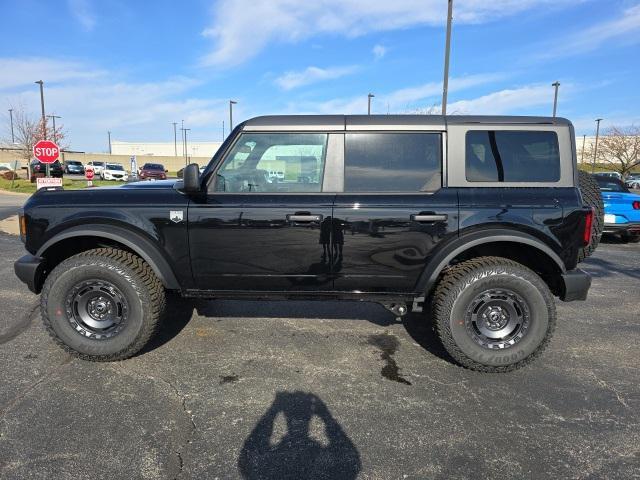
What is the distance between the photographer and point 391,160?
349 cm

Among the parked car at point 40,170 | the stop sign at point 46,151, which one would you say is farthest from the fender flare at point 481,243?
the parked car at point 40,170

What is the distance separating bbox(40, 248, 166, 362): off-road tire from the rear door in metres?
1.53

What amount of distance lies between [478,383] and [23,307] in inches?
184

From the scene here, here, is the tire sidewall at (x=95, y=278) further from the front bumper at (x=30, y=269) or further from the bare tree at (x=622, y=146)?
the bare tree at (x=622, y=146)

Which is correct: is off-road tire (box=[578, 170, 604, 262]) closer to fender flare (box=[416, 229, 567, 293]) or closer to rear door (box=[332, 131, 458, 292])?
fender flare (box=[416, 229, 567, 293])

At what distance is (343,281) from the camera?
3.49 meters

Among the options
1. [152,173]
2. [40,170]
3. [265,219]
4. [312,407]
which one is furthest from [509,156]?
[40,170]

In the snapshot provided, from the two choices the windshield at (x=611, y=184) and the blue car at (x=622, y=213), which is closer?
the blue car at (x=622, y=213)

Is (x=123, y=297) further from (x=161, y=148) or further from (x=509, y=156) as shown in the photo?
(x=161, y=148)

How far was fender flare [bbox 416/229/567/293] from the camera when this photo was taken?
3314 mm

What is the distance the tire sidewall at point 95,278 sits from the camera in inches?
136

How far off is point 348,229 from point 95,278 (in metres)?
2.03

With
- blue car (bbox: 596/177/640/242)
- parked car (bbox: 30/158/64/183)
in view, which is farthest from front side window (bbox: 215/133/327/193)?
parked car (bbox: 30/158/64/183)

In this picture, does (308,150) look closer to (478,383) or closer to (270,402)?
(270,402)
